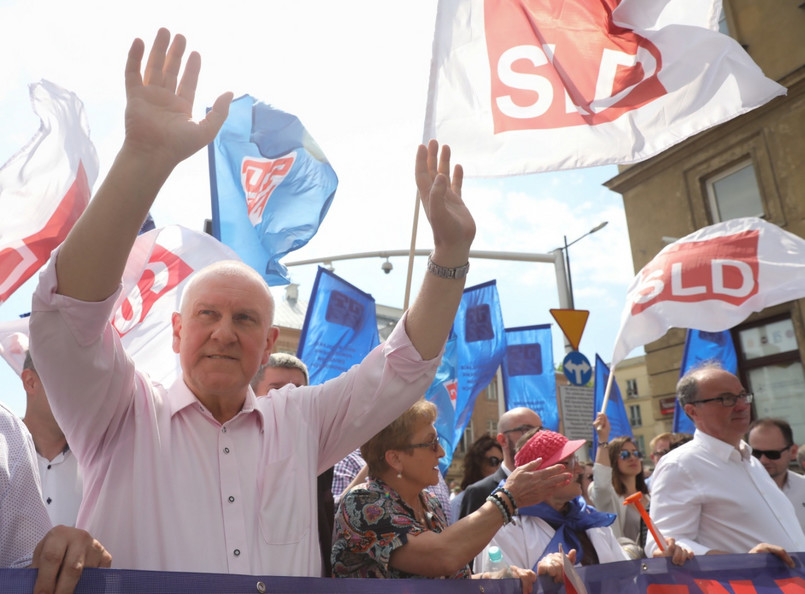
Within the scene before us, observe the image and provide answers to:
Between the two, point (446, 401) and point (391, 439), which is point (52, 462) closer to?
point (391, 439)

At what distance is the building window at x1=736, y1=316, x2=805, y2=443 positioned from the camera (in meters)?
13.9

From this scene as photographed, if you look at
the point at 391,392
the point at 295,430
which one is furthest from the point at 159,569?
the point at 391,392

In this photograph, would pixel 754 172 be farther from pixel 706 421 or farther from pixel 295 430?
pixel 295 430

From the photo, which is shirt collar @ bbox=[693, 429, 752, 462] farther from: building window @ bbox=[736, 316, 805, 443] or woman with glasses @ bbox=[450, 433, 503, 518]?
building window @ bbox=[736, 316, 805, 443]

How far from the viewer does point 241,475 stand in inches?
79.0

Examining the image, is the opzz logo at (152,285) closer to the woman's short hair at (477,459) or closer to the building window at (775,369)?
the woman's short hair at (477,459)

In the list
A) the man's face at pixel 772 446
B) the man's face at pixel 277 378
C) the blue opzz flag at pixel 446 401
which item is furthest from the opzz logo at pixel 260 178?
the man's face at pixel 772 446

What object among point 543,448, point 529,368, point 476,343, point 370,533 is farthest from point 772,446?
point 370,533

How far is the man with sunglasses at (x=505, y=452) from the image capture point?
4441 millimetres

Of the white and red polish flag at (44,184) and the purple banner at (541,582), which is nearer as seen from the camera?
the purple banner at (541,582)

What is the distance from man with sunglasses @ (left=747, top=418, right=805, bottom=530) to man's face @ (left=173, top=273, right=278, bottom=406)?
4996 millimetres

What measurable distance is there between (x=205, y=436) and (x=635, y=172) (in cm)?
1784

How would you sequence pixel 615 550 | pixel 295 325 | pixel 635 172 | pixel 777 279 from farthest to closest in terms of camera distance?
1. pixel 295 325
2. pixel 635 172
3. pixel 777 279
4. pixel 615 550

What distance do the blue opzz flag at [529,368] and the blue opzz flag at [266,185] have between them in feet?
14.5
